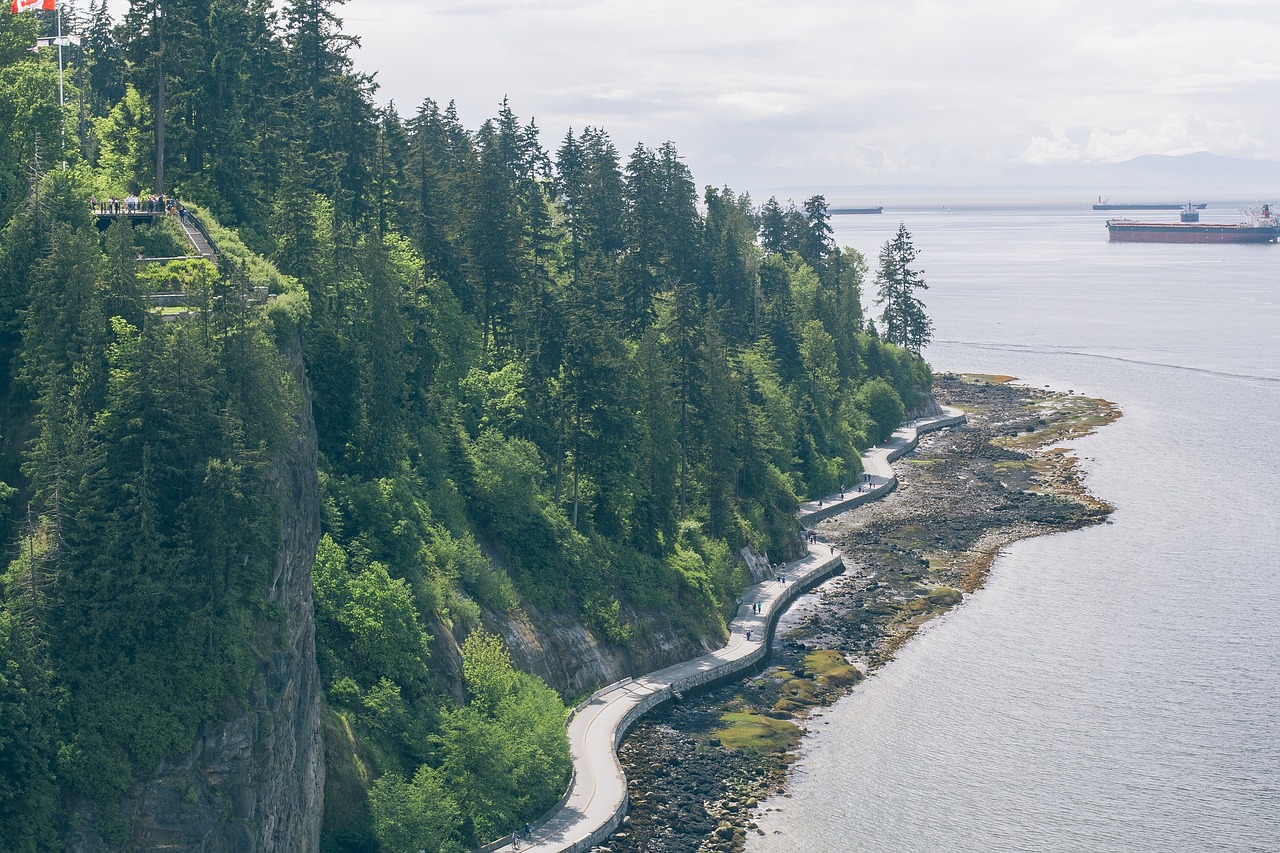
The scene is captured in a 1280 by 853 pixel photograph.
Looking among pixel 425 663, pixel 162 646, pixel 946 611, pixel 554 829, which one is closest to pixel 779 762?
pixel 554 829

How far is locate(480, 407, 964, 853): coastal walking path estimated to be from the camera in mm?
56688

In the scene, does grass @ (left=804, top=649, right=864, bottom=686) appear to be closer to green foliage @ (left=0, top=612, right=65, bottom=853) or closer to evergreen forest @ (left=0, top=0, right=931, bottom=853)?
evergreen forest @ (left=0, top=0, right=931, bottom=853)

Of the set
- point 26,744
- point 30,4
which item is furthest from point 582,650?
point 30,4

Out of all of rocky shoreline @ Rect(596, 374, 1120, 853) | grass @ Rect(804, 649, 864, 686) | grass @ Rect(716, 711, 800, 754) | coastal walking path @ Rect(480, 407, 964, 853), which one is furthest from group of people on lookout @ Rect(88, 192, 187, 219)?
grass @ Rect(804, 649, 864, 686)

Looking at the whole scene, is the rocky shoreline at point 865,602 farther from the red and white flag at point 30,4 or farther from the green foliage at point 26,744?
the red and white flag at point 30,4

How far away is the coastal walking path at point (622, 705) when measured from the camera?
186ft

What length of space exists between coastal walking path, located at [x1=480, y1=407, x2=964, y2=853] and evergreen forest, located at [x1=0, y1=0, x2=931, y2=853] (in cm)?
139

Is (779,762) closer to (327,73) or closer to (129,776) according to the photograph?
(129,776)

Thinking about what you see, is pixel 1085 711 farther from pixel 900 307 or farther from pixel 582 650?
pixel 900 307

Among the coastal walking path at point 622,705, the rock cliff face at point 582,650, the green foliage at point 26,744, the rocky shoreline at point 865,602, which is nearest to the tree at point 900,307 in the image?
the rocky shoreline at point 865,602

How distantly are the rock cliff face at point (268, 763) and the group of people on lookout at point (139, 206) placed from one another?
17.2 m

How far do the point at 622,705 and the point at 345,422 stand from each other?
68.3 ft

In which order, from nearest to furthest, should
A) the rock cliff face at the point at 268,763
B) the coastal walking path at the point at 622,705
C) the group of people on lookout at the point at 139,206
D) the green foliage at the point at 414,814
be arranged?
the rock cliff face at the point at 268,763 < the green foliage at the point at 414,814 < the coastal walking path at the point at 622,705 < the group of people on lookout at the point at 139,206

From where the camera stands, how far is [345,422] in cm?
6712
